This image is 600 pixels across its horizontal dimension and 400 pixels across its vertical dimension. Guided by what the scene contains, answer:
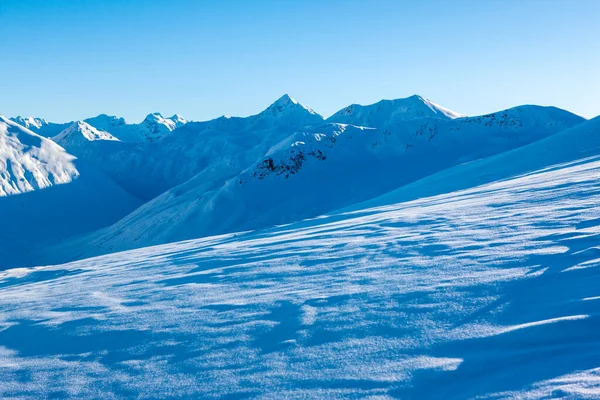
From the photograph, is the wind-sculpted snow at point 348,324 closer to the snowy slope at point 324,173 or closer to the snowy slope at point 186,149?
the snowy slope at point 324,173

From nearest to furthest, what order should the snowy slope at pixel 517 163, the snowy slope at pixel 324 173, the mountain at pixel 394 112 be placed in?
the snowy slope at pixel 517 163
the snowy slope at pixel 324 173
the mountain at pixel 394 112

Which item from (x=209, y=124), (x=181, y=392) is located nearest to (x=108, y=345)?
(x=181, y=392)

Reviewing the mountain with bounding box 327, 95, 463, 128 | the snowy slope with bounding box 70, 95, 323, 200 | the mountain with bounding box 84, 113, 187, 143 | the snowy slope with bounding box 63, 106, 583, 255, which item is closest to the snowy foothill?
the snowy slope with bounding box 63, 106, 583, 255

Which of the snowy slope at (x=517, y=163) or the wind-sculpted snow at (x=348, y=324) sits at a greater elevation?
the snowy slope at (x=517, y=163)

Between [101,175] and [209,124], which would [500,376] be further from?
[209,124]

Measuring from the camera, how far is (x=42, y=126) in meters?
155

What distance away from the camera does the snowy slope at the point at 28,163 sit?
57344 millimetres

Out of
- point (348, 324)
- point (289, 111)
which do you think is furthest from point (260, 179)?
point (289, 111)

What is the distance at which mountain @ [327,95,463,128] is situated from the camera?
257 feet

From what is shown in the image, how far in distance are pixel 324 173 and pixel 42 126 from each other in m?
154

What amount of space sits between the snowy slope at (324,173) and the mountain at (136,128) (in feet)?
363

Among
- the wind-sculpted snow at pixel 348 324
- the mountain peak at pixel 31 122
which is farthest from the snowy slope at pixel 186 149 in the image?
the mountain peak at pixel 31 122

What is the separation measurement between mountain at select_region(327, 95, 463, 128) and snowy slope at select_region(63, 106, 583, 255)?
3090 centimetres

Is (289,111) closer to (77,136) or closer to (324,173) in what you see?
(77,136)
